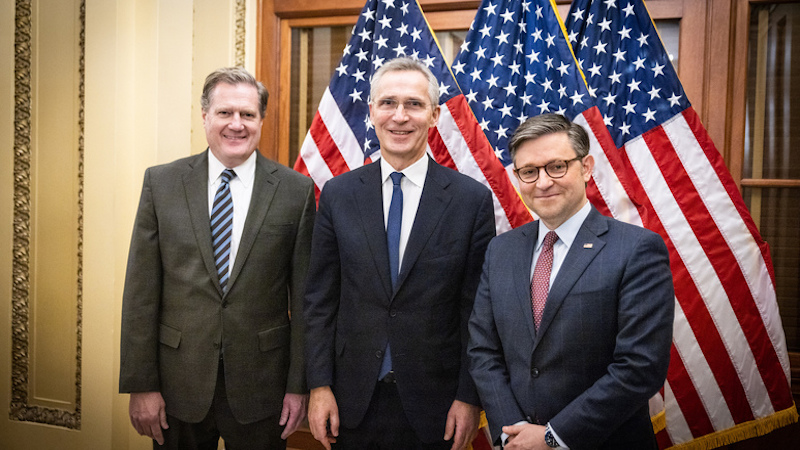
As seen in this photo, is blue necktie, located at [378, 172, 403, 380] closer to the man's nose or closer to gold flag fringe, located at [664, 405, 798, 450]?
the man's nose

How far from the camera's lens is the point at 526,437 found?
146cm

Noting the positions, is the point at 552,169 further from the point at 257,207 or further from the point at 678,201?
the point at 678,201

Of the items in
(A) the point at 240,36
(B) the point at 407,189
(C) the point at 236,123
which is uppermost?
(A) the point at 240,36

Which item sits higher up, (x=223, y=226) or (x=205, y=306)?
(x=223, y=226)

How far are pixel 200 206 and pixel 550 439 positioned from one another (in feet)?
4.22

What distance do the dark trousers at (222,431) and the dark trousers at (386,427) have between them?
0.36 meters

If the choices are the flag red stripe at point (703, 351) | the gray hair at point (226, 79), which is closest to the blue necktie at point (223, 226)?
the gray hair at point (226, 79)

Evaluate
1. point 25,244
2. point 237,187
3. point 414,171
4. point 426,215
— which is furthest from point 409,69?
point 25,244

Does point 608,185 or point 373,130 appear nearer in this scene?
point 608,185

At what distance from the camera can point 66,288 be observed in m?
2.92

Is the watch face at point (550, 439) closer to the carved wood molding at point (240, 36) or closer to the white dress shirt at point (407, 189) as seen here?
the white dress shirt at point (407, 189)

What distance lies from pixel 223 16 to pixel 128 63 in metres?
0.53

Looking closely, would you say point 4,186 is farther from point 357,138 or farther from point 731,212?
point 731,212

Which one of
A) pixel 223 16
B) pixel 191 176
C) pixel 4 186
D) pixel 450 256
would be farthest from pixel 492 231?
pixel 4 186
